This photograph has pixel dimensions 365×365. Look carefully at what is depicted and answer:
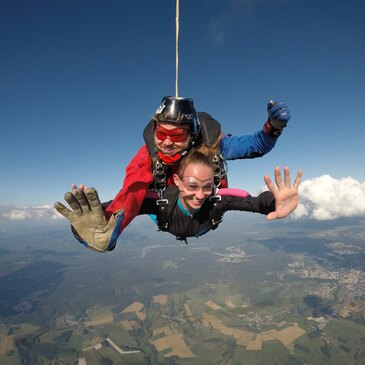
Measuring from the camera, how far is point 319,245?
167875 mm

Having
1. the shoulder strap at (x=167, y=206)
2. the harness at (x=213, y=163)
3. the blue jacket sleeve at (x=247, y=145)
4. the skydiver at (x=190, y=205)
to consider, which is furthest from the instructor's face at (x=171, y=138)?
the blue jacket sleeve at (x=247, y=145)

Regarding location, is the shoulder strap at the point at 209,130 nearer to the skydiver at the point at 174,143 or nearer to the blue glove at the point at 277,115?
the skydiver at the point at 174,143

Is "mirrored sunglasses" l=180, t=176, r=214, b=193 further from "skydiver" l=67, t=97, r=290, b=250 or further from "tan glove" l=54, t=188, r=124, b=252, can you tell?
"tan glove" l=54, t=188, r=124, b=252

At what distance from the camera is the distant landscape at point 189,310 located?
49.5 meters

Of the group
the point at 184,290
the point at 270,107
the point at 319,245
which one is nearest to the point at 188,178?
the point at 270,107

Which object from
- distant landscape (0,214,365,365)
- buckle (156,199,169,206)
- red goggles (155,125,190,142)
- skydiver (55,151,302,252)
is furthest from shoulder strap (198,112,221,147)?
distant landscape (0,214,365,365)

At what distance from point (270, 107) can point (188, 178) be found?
3.85 ft

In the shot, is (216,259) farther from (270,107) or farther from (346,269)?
(270,107)

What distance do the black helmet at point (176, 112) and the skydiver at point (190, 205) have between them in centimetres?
44

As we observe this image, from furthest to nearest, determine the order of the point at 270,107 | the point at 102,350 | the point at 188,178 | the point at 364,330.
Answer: the point at 364,330 < the point at 102,350 < the point at 188,178 < the point at 270,107

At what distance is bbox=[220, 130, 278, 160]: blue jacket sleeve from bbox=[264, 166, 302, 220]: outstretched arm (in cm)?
67

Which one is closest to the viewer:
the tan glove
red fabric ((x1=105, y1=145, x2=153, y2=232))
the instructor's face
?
the tan glove

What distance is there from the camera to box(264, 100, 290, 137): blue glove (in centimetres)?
272

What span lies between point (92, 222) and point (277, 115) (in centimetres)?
210
